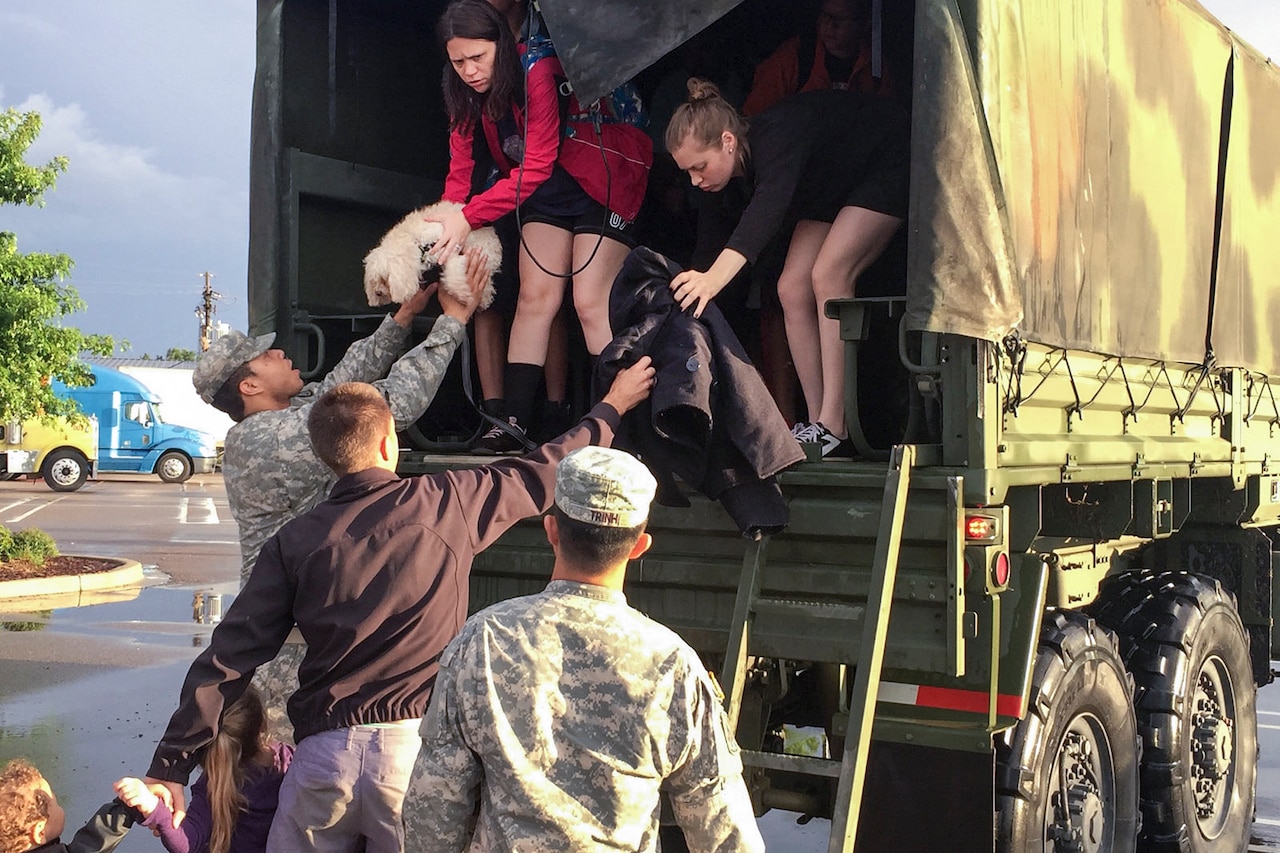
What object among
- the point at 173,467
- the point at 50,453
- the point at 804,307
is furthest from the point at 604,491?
the point at 173,467

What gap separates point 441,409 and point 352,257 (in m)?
0.71

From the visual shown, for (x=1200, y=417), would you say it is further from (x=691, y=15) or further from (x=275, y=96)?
(x=275, y=96)

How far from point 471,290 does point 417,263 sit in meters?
0.21

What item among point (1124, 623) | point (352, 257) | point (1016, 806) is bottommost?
point (1016, 806)

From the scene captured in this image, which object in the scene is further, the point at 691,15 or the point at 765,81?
the point at 765,81

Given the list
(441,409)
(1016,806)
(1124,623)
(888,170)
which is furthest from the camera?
(441,409)

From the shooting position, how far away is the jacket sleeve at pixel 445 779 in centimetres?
236

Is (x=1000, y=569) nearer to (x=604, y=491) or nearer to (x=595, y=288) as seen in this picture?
(x=604, y=491)

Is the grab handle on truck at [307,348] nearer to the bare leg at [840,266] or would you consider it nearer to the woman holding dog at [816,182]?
the woman holding dog at [816,182]

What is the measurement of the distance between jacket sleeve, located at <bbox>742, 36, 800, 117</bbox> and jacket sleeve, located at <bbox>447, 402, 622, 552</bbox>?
80.3 inches

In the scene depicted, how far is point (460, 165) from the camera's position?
16.8 feet

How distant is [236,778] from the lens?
11.2 ft

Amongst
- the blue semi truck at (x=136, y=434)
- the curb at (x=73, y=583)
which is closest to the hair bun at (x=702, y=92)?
the curb at (x=73, y=583)

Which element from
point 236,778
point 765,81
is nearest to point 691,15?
point 765,81
